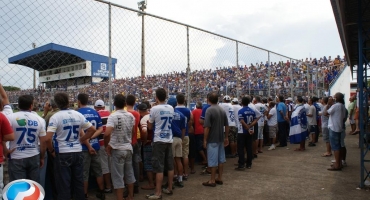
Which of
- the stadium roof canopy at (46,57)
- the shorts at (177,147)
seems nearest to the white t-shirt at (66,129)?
the stadium roof canopy at (46,57)

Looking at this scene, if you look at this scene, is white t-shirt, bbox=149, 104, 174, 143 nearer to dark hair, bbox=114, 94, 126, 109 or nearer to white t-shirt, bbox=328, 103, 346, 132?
dark hair, bbox=114, 94, 126, 109

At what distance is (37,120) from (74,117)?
0.52 meters

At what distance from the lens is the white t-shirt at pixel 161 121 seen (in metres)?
5.14

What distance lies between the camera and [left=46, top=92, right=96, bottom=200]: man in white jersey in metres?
4.03

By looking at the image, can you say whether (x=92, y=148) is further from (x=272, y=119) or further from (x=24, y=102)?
(x=272, y=119)

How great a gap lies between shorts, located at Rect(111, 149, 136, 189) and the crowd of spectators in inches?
77.2

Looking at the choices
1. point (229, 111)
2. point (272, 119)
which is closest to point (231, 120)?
point (229, 111)

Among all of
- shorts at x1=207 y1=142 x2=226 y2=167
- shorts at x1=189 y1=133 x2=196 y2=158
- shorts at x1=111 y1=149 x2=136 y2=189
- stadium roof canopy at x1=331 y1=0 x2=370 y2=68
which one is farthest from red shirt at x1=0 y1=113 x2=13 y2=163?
stadium roof canopy at x1=331 y1=0 x2=370 y2=68

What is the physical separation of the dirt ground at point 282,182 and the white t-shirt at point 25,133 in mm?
1746

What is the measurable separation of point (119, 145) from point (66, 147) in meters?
0.84

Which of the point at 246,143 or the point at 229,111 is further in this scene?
the point at 229,111

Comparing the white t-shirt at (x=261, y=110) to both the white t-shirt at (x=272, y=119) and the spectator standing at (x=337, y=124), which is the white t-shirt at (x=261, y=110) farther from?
the spectator standing at (x=337, y=124)

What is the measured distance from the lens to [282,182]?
241 inches

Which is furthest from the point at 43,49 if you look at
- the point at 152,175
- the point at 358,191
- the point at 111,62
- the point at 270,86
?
the point at 270,86
